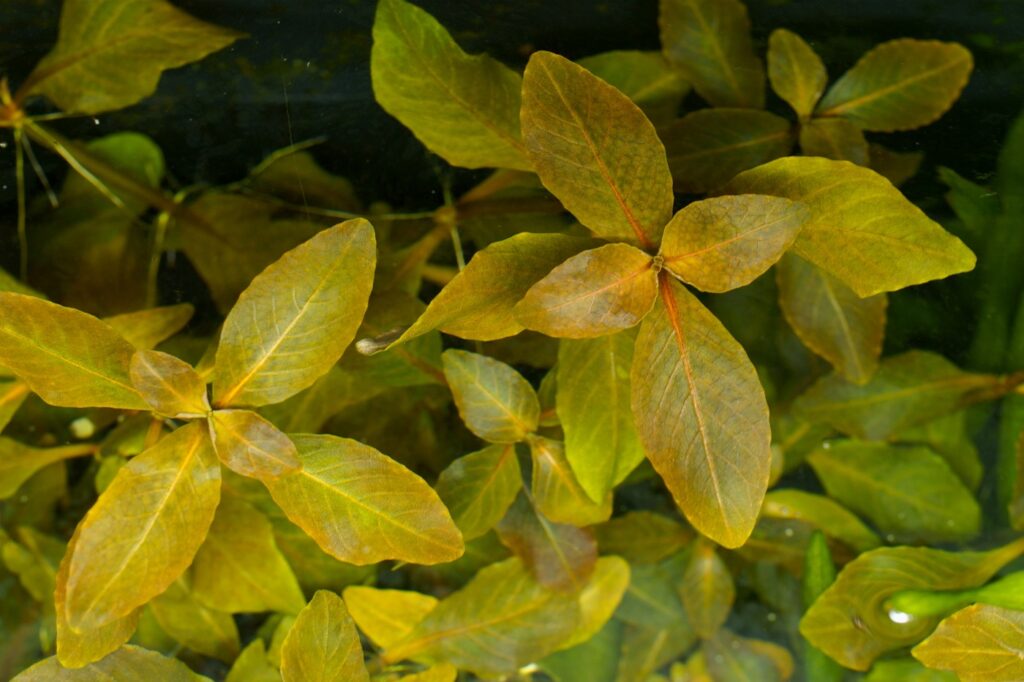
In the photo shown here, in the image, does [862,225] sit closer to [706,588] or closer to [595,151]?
[595,151]

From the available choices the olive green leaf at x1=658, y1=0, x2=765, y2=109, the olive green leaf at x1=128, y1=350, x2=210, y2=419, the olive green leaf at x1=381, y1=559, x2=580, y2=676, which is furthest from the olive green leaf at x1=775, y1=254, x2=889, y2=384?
the olive green leaf at x1=128, y1=350, x2=210, y2=419

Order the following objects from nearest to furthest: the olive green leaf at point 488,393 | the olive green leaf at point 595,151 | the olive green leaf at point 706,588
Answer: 1. the olive green leaf at point 595,151
2. the olive green leaf at point 488,393
3. the olive green leaf at point 706,588

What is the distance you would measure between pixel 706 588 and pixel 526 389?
0.23 metres

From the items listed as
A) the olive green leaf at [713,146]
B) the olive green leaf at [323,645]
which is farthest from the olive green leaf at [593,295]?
the olive green leaf at [323,645]

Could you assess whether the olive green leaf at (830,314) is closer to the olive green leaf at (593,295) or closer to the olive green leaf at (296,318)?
the olive green leaf at (593,295)

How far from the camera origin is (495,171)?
2.06 feet

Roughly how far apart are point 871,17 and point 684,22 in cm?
12

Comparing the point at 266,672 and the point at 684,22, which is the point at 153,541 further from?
the point at 684,22

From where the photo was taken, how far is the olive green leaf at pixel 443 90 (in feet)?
1.81

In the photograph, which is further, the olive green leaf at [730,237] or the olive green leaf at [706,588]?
the olive green leaf at [706,588]

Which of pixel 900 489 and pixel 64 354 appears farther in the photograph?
pixel 900 489

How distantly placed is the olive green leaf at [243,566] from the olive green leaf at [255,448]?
116 millimetres

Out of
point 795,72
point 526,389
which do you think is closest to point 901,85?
point 795,72

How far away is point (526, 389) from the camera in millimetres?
579
